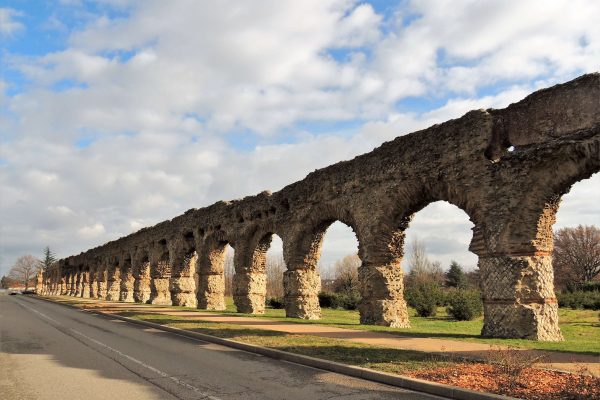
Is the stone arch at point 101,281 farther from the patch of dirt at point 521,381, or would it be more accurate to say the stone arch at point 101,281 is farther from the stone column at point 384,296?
the patch of dirt at point 521,381

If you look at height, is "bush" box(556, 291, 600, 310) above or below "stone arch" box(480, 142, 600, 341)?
below

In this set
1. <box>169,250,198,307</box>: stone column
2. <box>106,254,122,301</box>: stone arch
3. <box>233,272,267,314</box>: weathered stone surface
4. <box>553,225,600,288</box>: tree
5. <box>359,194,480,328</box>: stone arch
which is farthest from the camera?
<box>553,225,600,288</box>: tree

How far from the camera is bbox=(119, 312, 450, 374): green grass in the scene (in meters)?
7.88

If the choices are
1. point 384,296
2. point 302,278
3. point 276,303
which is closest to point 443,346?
point 384,296

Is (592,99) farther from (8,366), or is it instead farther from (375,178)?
(8,366)

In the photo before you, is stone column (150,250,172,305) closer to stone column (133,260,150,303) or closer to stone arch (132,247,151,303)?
stone arch (132,247,151,303)

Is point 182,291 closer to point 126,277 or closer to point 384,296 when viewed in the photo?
point 126,277

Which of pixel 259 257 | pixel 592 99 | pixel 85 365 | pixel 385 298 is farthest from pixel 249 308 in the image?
pixel 592 99

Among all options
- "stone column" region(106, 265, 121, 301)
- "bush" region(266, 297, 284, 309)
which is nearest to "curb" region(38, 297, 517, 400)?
"bush" region(266, 297, 284, 309)

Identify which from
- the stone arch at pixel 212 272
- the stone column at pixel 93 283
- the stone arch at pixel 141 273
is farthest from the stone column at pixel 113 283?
the stone arch at pixel 212 272

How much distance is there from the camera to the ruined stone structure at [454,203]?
11.4 m

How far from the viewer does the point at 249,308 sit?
23.6 meters

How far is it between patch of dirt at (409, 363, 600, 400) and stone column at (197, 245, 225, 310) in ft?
67.9

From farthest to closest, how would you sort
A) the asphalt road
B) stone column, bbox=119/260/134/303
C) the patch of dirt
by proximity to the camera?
stone column, bbox=119/260/134/303 → the asphalt road → the patch of dirt
